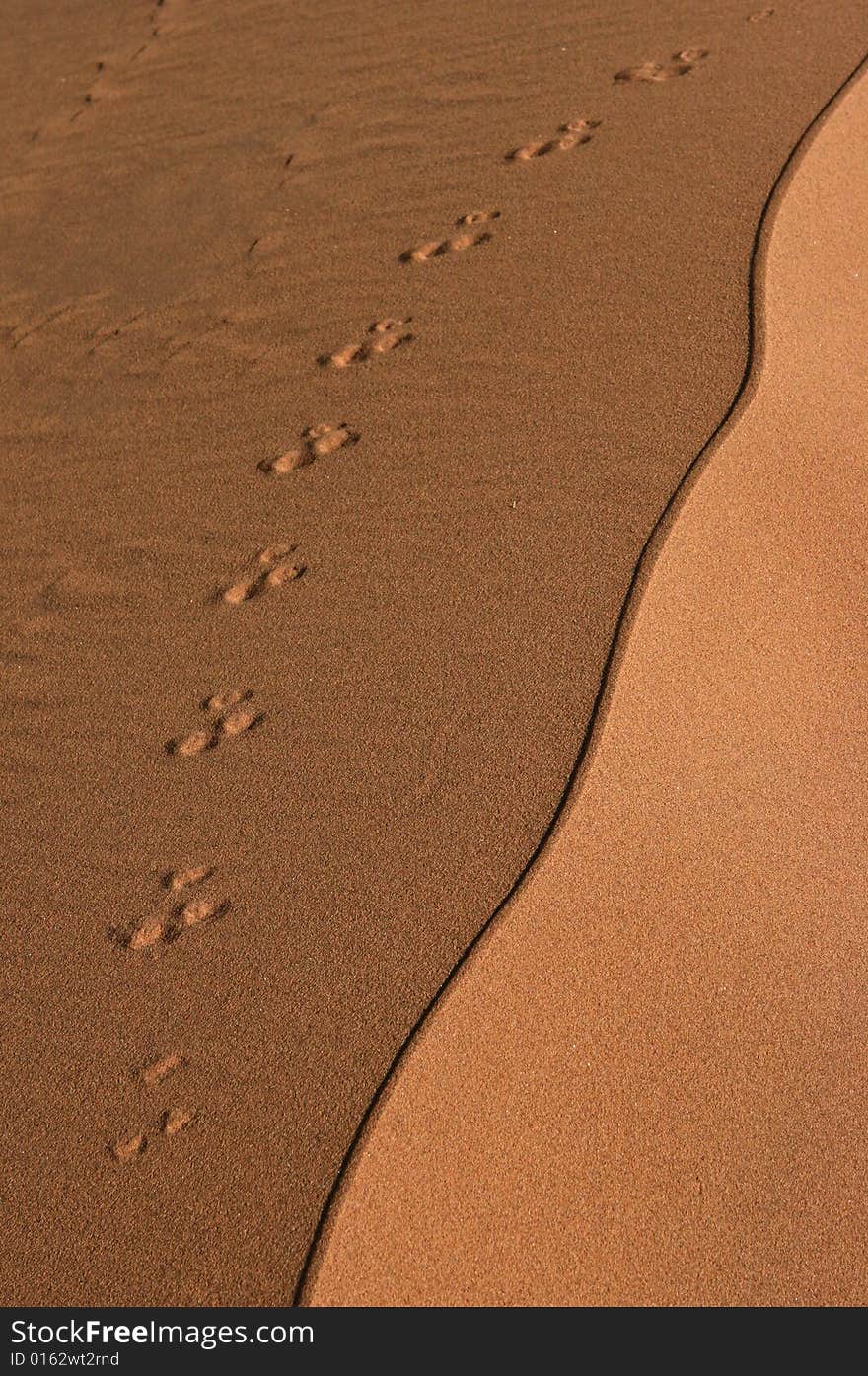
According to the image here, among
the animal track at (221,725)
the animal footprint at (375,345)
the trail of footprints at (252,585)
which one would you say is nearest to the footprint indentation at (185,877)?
the trail of footprints at (252,585)

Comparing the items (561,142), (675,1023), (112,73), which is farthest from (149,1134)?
(112,73)

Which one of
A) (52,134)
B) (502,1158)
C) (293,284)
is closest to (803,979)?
(502,1158)

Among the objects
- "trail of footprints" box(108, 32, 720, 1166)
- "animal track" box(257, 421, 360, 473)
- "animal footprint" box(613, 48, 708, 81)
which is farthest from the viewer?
"animal footprint" box(613, 48, 708, 81)

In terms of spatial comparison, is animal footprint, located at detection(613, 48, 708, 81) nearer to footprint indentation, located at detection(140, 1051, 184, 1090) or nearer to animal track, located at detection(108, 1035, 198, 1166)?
footprint indentation, located at detection(140, 1051, 184, 1090)

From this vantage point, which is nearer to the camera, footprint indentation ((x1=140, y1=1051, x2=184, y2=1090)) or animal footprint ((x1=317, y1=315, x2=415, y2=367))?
footprint indentation ((x1=140, y1=1051, x2=184, y2=1090))

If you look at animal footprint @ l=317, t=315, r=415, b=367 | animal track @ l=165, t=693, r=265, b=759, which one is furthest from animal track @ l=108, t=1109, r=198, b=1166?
animal footprint @ l=317, t=315, r=415, b=367

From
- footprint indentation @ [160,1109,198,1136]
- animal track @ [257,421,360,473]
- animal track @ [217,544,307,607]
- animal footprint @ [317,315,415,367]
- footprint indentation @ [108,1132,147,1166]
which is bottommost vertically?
footprint indentation @ [108,1132,147,1166]

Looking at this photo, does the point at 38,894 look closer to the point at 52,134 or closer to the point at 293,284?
the point at 293,284
